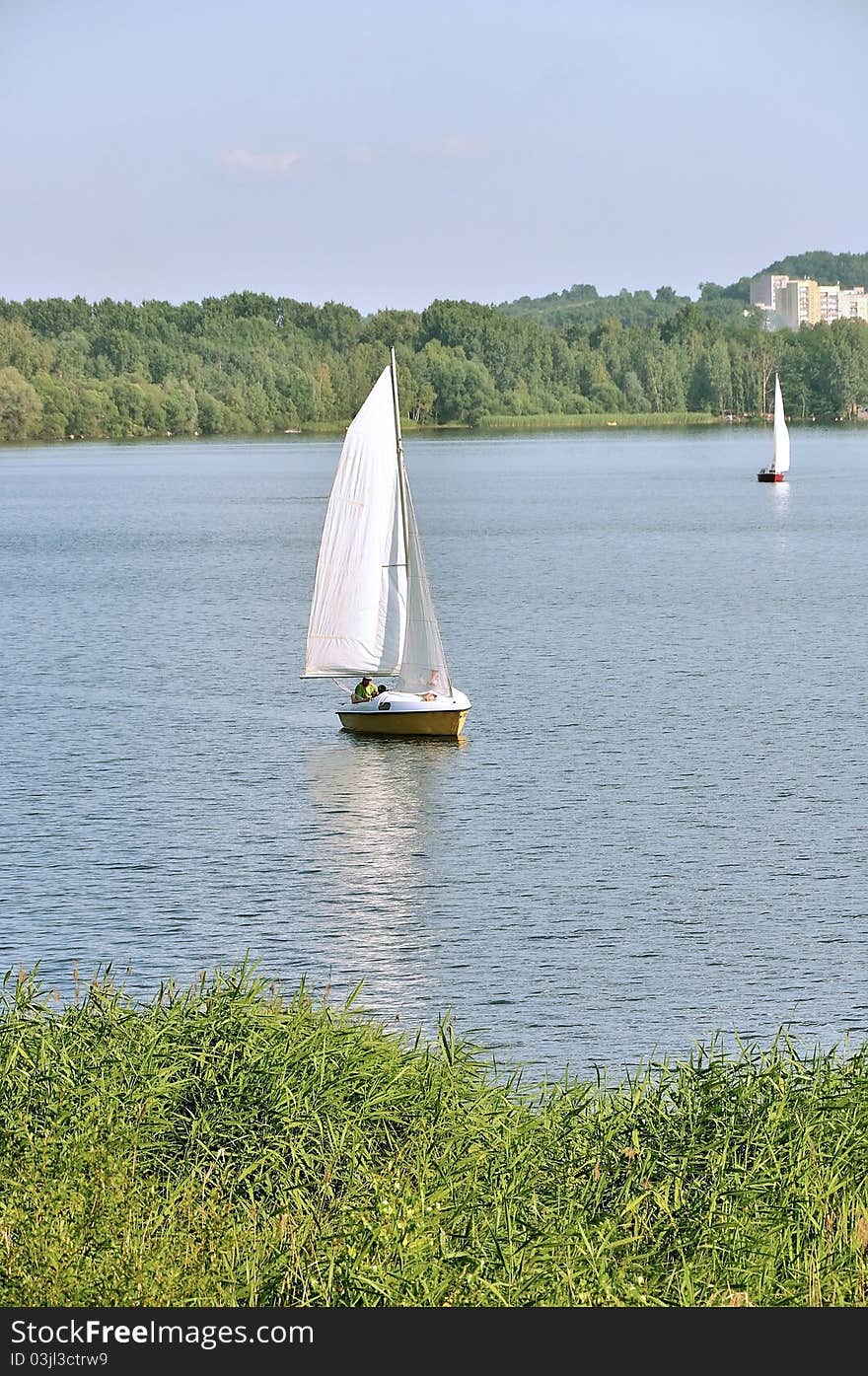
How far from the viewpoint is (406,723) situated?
1748 inches

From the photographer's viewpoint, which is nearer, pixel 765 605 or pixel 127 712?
pixel 127 712

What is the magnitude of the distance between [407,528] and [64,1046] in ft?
94.5

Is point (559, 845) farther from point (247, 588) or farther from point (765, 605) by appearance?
point (247, 588)

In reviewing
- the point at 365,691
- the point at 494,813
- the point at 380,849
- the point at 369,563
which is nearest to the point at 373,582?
the point at 369,563

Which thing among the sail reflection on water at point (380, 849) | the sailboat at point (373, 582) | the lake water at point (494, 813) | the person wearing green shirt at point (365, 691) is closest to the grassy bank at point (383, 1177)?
the lake water at point (494, 813)

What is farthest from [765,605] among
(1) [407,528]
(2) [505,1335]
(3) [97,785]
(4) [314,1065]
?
(2) [505,1335]

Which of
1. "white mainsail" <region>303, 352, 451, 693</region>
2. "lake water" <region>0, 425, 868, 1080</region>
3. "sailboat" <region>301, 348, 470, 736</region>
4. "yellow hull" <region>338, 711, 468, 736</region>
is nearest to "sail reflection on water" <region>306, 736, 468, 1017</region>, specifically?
"lake water" <region>0, 425, 868, 1080</region>

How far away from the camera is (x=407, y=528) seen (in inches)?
1768

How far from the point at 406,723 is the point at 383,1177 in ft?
100

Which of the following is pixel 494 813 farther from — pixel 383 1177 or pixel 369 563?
pixel 383 1177

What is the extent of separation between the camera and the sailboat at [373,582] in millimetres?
44688

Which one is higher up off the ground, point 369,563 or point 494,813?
point 369,563

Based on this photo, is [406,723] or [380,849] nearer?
[380,849]

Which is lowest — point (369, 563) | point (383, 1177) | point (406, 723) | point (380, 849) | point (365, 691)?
point (380, 849)
